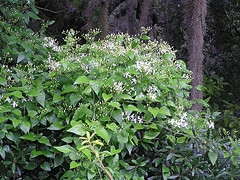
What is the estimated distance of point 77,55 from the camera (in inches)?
59.8

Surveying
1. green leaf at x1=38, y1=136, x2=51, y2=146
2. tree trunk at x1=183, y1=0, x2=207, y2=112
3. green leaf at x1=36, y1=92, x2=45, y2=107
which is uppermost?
tree trunk at x1=183, y1=0, x2=207, y2=112

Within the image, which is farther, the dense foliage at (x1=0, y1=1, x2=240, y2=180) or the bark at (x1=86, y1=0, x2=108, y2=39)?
the bark at (x1=86, y1=0, x2=108, y2=39)

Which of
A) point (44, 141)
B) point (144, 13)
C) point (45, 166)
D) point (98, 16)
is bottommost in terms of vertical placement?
point (45, 166)

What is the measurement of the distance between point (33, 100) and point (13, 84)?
216 mm

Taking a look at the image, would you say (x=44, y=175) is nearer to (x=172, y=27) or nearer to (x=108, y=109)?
(x=108, y=109)

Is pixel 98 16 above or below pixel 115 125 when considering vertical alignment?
above

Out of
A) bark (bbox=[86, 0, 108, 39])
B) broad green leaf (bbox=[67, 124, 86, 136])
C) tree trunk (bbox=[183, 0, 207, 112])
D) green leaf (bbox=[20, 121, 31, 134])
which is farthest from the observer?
bark (bbox=[86, 0, 108, 39])

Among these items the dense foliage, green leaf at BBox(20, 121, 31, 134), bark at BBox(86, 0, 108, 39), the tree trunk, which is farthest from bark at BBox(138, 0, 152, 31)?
green leaf at BBox(20, 121, 31, 134)

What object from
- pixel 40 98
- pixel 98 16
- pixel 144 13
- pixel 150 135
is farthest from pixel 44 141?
pixel 144 13

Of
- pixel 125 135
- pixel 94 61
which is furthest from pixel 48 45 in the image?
pixel 125 135

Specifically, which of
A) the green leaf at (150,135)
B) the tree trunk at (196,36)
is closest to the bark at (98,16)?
the tree trunk at (196,36)

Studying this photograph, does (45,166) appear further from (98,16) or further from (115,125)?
(98,16)

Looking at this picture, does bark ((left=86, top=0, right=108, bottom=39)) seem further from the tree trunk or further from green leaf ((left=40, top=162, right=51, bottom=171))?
green leaf ((left=40, top=162, right=51, bottom=171))

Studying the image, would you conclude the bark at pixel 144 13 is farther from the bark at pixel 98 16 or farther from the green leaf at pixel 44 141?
the green leaf at pixel 44 141
